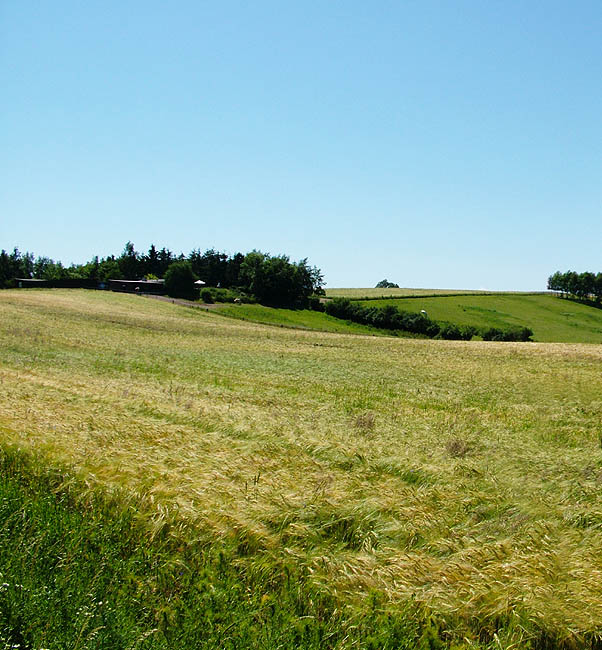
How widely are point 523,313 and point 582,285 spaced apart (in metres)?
45.7

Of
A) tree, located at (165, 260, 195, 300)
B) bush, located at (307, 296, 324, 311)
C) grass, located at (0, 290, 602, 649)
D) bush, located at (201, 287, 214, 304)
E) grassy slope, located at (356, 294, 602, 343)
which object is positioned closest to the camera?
grass, located at (0, 290, 602, 649)

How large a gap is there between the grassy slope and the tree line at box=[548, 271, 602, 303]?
44.6 ft

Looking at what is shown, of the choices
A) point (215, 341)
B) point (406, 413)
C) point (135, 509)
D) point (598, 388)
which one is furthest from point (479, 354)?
point (135, 509)

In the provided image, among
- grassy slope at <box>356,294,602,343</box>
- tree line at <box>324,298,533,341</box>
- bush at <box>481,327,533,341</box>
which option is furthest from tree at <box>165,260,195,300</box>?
bush at <box>481,327,533,341</box>

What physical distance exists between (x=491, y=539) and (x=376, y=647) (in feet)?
7.88

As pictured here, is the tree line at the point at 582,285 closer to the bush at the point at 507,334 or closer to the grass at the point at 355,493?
the bush at the point at 507,334

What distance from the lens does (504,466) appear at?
906 cm

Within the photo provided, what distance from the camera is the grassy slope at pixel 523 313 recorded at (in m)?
97.2

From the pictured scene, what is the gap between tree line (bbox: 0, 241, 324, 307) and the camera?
374ft

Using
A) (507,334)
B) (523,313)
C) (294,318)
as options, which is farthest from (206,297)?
(523,313)

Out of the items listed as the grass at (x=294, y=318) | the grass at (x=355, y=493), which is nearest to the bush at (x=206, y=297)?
the grass at (x=294, y=318)

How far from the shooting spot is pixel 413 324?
93.1m

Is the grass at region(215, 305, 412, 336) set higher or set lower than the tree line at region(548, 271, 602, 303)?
lower

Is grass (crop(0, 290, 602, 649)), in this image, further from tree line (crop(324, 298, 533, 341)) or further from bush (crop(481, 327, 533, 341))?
tree line (crop(324, 298, 533, 341))
